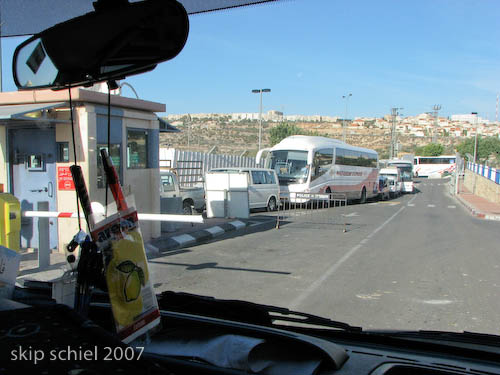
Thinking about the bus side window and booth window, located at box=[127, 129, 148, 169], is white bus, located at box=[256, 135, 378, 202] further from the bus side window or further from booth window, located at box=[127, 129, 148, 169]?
booth window, located at box=[127, 129, 148, 169]

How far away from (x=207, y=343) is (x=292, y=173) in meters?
21.8

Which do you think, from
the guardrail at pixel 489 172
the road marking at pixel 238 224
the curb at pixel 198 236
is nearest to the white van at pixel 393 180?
the guardrail at pixel 489 172

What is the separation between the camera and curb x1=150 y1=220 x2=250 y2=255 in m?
10.3

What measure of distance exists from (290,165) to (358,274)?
1602 cm

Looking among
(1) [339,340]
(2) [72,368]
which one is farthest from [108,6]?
(1) [339,340]

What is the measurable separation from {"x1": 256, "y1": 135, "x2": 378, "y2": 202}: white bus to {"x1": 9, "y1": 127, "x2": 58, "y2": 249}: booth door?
1373cm

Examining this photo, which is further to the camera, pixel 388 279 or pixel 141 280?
pixel 388 279

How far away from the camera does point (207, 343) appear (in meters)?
1.75

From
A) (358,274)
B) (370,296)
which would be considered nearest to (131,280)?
(370,296)

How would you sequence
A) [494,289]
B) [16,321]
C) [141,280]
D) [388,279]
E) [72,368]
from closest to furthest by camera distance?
[72,368] → [16,321] → [141,280] → [494,289] → [388,279]

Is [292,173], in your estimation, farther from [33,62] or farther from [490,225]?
[33,62]

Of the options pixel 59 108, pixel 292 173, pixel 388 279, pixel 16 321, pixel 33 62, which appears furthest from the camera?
pixel 292 173

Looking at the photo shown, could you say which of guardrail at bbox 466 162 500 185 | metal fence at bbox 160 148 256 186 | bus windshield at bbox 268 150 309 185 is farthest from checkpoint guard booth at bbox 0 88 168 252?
guardrail at bbox 466 162 500 185

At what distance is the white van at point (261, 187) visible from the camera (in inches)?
726
